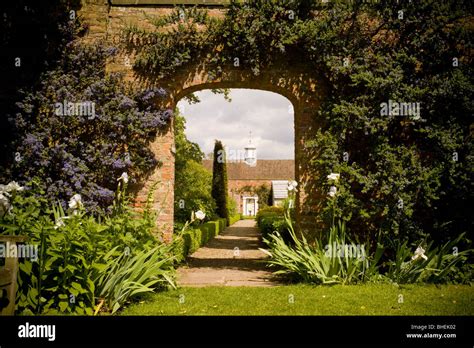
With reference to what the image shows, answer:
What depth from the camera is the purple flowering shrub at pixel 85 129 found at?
20.7 ft

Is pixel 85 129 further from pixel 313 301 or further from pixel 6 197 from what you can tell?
pixel 313 301

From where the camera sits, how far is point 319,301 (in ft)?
15.1

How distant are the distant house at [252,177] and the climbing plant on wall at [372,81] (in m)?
31.5

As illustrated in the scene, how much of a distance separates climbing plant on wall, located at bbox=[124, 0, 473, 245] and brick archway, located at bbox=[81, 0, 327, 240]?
124 millimetres

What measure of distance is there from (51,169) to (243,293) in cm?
382

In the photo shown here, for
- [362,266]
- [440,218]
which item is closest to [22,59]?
[362,266]

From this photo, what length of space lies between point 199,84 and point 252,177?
118 ft

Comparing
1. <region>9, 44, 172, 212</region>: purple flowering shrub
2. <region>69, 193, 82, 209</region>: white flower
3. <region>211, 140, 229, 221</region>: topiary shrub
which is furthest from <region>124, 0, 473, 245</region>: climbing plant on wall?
<region>211, 140, 229, 221</region>: topiary shrub

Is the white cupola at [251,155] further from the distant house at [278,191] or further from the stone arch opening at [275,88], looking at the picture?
the stone arch opening at [275,88]

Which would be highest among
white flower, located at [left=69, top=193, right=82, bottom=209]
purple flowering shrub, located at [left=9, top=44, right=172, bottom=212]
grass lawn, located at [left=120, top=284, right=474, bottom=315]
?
purple flowering shrub, located at [left=9, top=44, right=172, bottom=212]

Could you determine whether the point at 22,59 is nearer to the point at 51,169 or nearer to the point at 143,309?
the point at 51,169

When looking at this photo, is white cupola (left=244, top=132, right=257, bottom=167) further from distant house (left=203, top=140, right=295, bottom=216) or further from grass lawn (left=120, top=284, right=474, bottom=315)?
grass lawn (left=120, top=284, right=474, bottom=315)

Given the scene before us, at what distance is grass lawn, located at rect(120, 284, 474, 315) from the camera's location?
13.8ft

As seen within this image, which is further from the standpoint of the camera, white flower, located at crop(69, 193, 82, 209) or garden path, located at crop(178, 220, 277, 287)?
garden path, located at crop(178, 220, 277, 287)
